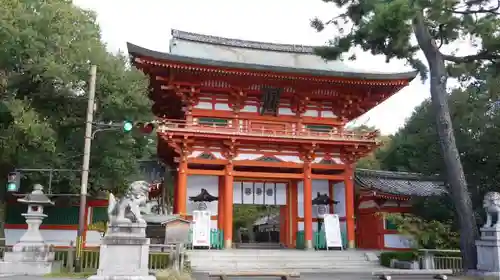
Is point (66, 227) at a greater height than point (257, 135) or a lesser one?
lesser

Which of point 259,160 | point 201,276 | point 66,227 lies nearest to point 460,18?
point 259,160

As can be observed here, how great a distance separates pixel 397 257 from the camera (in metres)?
16.4

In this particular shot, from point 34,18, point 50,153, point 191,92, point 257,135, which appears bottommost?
point 50,153

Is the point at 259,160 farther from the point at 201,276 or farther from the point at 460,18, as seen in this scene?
the point at 460,18

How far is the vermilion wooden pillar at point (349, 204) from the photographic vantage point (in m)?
19.2

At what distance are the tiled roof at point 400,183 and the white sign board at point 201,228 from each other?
24.7 ft

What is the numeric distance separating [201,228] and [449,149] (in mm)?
9388

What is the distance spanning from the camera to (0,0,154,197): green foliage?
1475cm

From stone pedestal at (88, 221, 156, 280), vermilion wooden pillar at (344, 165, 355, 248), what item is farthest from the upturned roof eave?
stone pedestal at (88, 221, 156, 280)

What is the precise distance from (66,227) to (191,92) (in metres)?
7.73

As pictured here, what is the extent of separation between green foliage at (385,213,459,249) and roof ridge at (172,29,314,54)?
10667mm

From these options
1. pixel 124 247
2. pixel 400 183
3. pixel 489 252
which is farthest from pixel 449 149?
pixel 124 247

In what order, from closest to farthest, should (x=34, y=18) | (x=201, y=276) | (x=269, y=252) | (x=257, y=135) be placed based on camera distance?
1. (x=201, y=276)
2. (x=34, y=18)
3. (x=269, y=252)
4. (x=257, y=135)

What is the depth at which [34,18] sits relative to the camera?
1531 centimetres
